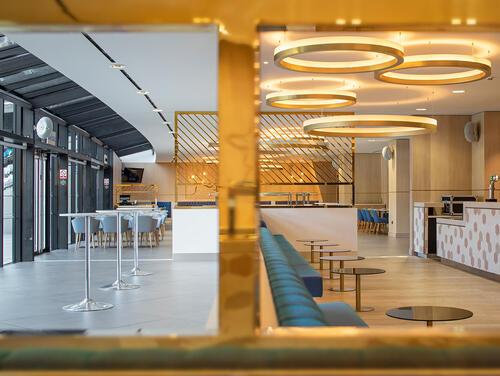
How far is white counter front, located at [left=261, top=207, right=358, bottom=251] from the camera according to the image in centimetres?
1242

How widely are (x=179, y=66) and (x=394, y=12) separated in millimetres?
7230

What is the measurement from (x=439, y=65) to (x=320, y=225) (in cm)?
512

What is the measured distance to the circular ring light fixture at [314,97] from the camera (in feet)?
32.3

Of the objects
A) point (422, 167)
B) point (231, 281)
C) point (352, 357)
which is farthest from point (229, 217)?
point (422, 167)

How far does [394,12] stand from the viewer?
2.01 meters

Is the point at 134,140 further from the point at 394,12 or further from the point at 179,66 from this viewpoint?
the point at 394,12

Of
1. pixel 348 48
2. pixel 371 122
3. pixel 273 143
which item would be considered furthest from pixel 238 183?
pixel 273 143

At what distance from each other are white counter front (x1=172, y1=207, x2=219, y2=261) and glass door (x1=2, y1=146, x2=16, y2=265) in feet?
9.48

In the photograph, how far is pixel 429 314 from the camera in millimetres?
4504

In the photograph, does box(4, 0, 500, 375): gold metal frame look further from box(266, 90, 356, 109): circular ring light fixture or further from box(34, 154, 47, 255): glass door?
box(34, 154, 47, 255): glass door

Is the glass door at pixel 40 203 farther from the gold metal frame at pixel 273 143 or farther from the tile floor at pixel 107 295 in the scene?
the gold metal frame at pixel 273 143

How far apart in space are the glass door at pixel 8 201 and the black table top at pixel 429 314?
8.62 metres

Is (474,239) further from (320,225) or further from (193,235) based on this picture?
(193,235)

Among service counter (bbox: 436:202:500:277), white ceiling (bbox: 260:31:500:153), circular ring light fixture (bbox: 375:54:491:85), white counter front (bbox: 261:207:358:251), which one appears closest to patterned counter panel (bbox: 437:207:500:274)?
service counter (bbox: 436:202:500:277)
